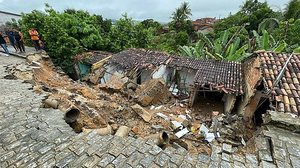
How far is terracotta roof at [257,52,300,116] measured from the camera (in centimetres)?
425

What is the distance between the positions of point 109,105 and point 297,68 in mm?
6306

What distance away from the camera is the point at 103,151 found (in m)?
2.92

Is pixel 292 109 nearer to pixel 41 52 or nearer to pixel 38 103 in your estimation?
pixel 38 103

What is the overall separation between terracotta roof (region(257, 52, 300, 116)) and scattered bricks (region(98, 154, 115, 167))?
378 cm

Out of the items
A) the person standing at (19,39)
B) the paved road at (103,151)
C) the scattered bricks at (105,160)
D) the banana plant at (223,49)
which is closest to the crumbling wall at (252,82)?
the paved road at (103,151)

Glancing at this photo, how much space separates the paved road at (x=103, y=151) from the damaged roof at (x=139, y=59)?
7.65 metres

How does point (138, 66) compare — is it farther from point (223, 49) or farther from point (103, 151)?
point (103, 151)

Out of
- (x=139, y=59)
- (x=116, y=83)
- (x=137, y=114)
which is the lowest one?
(x=137, y=114)

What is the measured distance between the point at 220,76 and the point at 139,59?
4952 millimetres

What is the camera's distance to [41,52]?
38.3ft

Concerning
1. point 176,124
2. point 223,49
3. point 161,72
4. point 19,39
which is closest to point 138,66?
point 161,72

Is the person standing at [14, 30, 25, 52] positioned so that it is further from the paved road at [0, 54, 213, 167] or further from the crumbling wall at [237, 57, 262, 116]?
the crumbling wall at [237, 57, 262, 116]

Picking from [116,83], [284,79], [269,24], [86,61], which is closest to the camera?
[284,79]

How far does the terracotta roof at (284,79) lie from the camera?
167 inches
